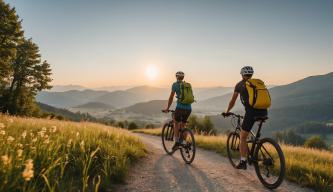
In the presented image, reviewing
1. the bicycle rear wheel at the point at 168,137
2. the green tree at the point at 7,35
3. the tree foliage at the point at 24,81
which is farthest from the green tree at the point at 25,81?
the bicycle rear wheel at the point at 168,137

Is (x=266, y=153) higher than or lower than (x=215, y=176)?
higher

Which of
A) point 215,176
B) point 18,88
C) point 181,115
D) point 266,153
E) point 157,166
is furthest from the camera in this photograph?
point 18,88

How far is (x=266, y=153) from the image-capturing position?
7355mm

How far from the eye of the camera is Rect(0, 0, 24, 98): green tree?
3231 cm

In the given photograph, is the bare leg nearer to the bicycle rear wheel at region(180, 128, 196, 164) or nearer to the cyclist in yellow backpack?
the cyclist in yellow backpack

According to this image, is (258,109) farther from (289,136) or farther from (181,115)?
(289,136)

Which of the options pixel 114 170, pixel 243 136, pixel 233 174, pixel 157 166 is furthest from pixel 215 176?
pixel 114 170

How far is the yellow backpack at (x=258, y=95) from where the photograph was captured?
7082 mm

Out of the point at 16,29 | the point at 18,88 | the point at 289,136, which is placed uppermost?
the point at 16,29

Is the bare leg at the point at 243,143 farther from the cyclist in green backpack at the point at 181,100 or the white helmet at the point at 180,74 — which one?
the white helmet at the point at 180,74

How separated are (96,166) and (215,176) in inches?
124

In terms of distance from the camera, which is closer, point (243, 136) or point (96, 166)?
point (96, 166)

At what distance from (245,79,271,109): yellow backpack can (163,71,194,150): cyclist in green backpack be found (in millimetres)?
3242

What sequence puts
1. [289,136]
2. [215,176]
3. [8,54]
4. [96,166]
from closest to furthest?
[96,166] → [215,176] → [8,54] → [289,136]
